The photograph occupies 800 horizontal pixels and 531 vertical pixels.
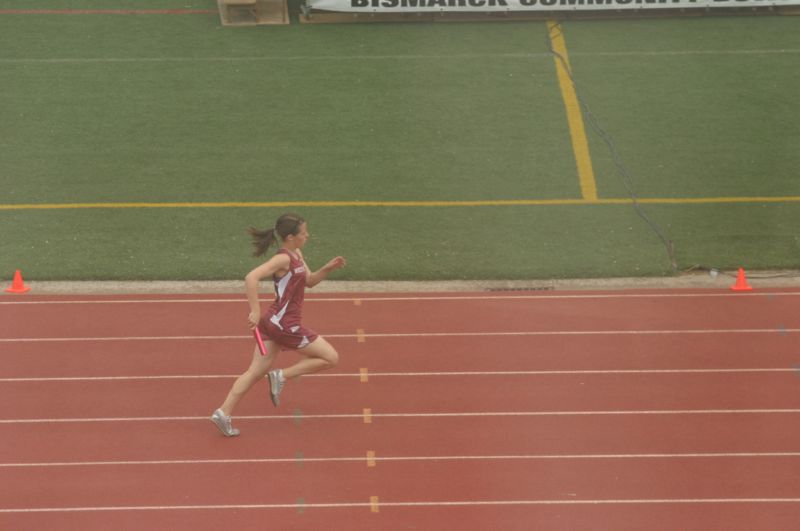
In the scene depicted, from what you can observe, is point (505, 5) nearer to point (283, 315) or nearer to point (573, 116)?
point (573, 116)

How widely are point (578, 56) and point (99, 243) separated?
761 cm

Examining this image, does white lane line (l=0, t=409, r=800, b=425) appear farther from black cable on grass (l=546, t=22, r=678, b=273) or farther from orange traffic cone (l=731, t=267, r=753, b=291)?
black cable on grass (l=546, t=22, r=678, b=273)

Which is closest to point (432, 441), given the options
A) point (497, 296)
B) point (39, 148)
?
point (497, 296)

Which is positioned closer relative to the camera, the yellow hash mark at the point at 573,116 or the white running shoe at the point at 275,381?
the white running shoe at the point at 275,381

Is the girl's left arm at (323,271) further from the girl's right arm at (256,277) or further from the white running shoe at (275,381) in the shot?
the white running shoe at (275,381)

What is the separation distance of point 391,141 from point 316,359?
669 cm

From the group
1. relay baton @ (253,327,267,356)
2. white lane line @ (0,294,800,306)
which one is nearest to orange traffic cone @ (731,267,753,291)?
white lane line @ (0,294,800,306)

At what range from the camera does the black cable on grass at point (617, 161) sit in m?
14.0

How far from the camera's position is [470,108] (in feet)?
56.9

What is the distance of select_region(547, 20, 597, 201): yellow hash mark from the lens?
51.3ft

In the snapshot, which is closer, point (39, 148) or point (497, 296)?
point (497, 296)

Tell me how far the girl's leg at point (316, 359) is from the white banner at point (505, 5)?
1016 centimetres

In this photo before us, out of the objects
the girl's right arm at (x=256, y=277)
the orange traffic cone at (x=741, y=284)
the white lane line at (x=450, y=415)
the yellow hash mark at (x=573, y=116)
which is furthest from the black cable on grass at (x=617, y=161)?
the girl's right arm at (x=256, y=277)

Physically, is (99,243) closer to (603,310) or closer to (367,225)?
(367,225)
